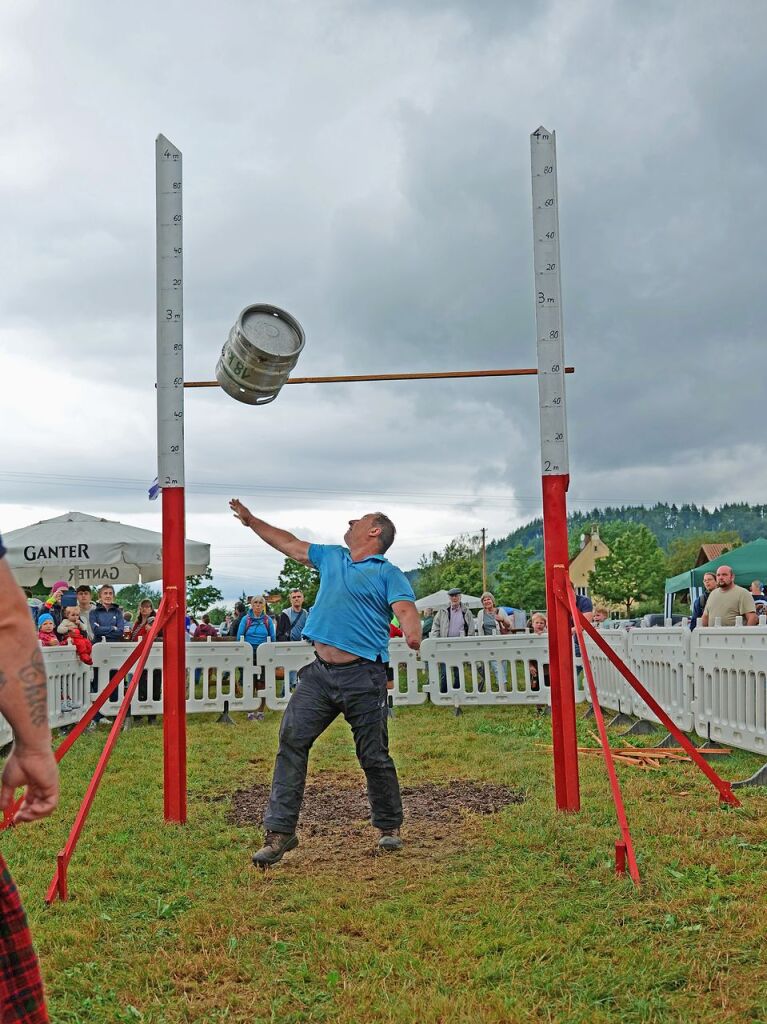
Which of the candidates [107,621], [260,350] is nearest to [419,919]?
[260,350]

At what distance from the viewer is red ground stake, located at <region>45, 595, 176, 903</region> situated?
4840 millimetres

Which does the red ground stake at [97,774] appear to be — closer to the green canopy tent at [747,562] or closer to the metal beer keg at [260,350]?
the metal beer keg at [260,350]

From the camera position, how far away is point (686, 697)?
10.3 metres

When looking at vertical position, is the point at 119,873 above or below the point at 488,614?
below

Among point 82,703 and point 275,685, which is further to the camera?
point 275,685

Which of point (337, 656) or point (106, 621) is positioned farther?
point (106, 621)

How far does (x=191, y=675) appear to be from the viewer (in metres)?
14.5

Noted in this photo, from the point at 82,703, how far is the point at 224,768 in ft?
15.8

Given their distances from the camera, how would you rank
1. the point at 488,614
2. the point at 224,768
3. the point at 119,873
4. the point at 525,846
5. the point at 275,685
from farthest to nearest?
the point at 488,614 → the point at 275,685 → the point at 224,768 → the point at 525,846 → the point at 119,873

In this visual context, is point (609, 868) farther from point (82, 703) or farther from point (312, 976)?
point (82, 703)

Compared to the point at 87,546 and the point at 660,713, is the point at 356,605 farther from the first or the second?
the point at 87,546

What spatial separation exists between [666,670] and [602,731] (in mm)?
6047

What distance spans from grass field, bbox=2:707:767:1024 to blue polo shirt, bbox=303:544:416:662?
1.25 meters

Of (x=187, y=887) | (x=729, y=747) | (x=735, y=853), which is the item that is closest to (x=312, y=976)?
(x=187, y=887)
